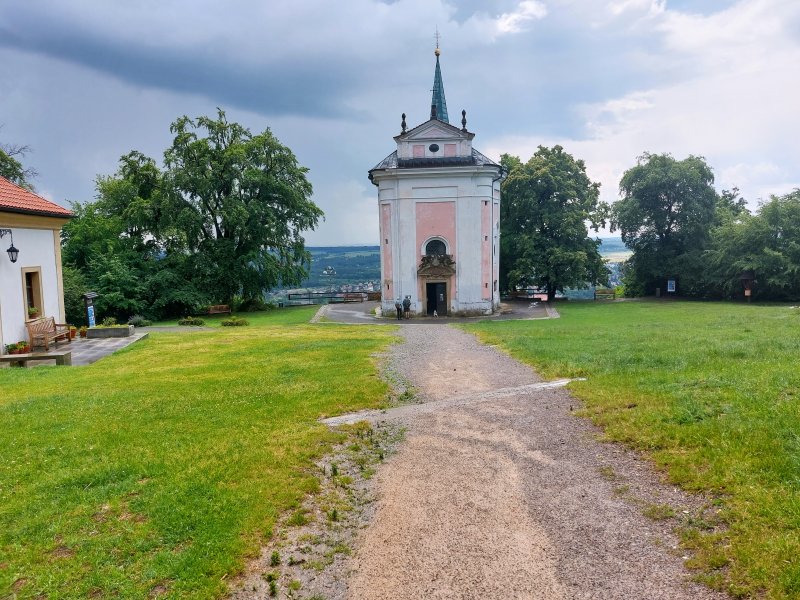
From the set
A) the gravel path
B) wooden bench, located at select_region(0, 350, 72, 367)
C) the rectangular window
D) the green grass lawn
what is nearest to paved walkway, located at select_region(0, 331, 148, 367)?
wooden bench, located at select_region(0, 350, 72, 367)

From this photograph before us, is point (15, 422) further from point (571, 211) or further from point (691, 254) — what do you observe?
point (691, 254)

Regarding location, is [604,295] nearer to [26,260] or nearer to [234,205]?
[234,205]

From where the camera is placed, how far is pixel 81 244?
114ft

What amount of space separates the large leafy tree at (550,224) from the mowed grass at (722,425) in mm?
23584

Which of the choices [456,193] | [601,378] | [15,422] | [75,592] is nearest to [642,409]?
[601,378]

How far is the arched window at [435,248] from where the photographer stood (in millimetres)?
32156

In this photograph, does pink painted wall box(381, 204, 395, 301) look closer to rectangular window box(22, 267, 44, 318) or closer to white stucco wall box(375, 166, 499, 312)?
white stucco wall box(375, 166, 499, 312)

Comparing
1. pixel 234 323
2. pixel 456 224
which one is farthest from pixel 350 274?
pixel 234 323

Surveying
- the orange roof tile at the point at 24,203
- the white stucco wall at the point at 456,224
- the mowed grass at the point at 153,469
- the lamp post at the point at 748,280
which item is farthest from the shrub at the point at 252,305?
the lamp post at the point at 748,280

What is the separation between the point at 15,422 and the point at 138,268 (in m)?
28.4

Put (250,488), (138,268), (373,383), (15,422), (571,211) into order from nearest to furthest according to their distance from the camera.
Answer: (250,488), (15,422), (373,383), (138,268), (571,211)

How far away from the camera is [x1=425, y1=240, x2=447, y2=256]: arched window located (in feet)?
105

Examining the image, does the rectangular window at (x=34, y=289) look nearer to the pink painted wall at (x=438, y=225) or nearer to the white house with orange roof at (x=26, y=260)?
the white house with orange roof at (x=26, y=260)

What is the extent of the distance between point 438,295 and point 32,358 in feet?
70.3
